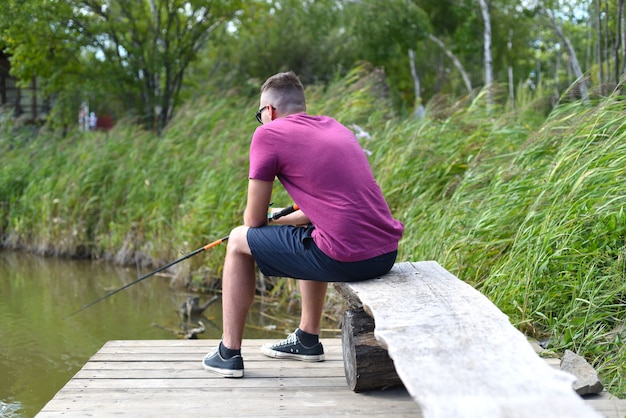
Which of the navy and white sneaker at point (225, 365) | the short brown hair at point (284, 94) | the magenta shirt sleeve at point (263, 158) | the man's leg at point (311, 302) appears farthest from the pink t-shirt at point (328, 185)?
the navy and white sneaker at point (225, 365)

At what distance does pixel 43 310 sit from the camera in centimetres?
626

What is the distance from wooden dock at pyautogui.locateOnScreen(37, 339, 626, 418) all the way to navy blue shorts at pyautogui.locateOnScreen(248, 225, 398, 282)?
17.9 inches

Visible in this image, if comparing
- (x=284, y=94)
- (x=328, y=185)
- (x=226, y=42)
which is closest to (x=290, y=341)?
(x=328, y=185)

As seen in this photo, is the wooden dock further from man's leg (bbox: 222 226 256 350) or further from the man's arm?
the man's arm

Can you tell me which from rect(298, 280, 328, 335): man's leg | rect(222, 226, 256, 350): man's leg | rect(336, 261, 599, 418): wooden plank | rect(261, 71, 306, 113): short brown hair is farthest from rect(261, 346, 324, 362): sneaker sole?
rect(261, 71, 306, 113): short brown hair

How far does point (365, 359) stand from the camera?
9.98 ft

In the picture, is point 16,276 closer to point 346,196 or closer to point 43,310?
point 43,310

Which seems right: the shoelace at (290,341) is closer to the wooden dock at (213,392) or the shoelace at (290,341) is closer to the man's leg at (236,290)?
the wooden dock at (213,392)

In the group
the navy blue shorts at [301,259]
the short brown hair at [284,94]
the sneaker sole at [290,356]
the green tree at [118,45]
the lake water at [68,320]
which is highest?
the green tree at [118,45]

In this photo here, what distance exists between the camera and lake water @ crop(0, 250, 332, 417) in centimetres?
453

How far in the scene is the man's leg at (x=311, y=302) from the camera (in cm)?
348

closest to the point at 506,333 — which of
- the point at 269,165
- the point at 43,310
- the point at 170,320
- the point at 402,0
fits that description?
the point at 269,165

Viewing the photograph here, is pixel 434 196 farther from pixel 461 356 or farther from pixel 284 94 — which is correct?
pixel 461 356

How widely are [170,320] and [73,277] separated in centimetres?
203
